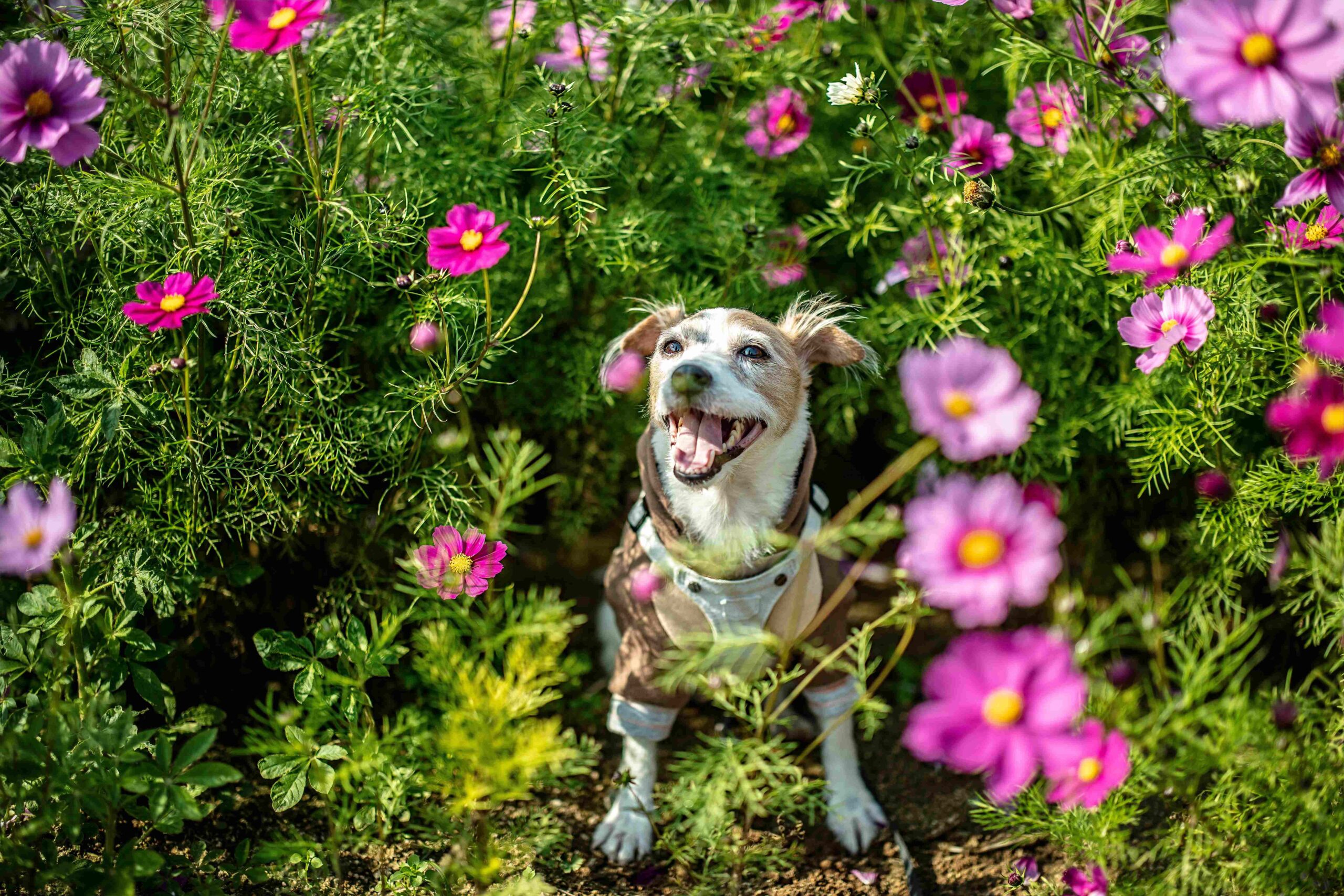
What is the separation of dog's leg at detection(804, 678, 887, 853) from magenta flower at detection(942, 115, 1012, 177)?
4.24 feet

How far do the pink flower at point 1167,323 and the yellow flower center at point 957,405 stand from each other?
2.24 feet

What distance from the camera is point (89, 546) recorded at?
6.71 ft

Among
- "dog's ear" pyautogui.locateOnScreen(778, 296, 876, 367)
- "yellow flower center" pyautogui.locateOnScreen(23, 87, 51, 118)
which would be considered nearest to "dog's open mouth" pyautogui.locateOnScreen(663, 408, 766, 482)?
"dog's ear" pyautogui.locateOnScreen(778, 296, 876, 367)

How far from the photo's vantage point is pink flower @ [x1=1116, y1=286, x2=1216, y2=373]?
5.87 feet

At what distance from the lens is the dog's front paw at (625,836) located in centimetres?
230

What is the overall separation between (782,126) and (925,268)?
565 millimetres

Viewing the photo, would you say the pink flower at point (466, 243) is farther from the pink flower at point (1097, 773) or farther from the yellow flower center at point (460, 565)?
the pink flower at point (1097, 773)

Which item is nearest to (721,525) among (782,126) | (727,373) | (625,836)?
(727,373)

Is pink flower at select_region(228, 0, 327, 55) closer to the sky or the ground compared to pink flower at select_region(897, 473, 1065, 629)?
closer to the sky

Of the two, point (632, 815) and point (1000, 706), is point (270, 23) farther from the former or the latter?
point (632, 815)

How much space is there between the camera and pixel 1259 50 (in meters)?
1.31

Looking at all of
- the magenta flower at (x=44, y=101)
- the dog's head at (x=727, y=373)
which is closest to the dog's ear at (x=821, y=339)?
the dog's head at (x=727, y=373)

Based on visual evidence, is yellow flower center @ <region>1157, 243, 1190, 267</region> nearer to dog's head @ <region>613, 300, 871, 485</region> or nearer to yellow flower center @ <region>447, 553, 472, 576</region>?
dog's head @ <region>613, 300, 871, 485</region>

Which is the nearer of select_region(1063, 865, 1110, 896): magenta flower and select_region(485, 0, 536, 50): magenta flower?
select_region(1063, 865, 1110, 896): magenta flower
